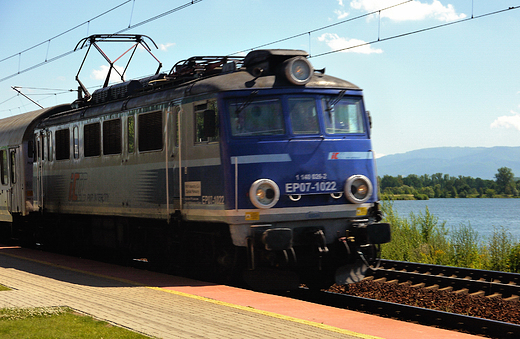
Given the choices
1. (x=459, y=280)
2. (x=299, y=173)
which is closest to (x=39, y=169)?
(x=299, y=173)

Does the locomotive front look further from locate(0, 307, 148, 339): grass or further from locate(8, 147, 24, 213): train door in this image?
locate(8, 147, 24, 213): train door

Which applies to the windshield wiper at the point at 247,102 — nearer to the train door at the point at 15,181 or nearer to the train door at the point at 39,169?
the train door at the point at 39,169

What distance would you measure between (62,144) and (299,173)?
8.21 meters

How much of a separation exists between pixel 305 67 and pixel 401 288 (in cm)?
423

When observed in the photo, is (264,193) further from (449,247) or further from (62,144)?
(62,144)

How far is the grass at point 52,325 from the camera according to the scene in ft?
22.0

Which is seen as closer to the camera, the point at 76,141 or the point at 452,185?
the point at 76,141

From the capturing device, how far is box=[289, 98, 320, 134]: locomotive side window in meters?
10.2

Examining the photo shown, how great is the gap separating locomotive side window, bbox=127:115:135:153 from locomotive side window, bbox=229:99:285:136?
3.26 metres

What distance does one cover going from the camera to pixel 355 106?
10.9m

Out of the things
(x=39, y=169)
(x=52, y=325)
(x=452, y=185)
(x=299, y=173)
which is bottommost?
(x=52, y=325)

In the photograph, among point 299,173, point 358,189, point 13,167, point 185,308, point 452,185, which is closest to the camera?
point 185,308

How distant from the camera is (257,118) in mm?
10102

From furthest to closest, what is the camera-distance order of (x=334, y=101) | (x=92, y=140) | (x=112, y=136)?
1. (x=92, y=140)
2. (x=112, y=136)
3. (x=334, y=101)
